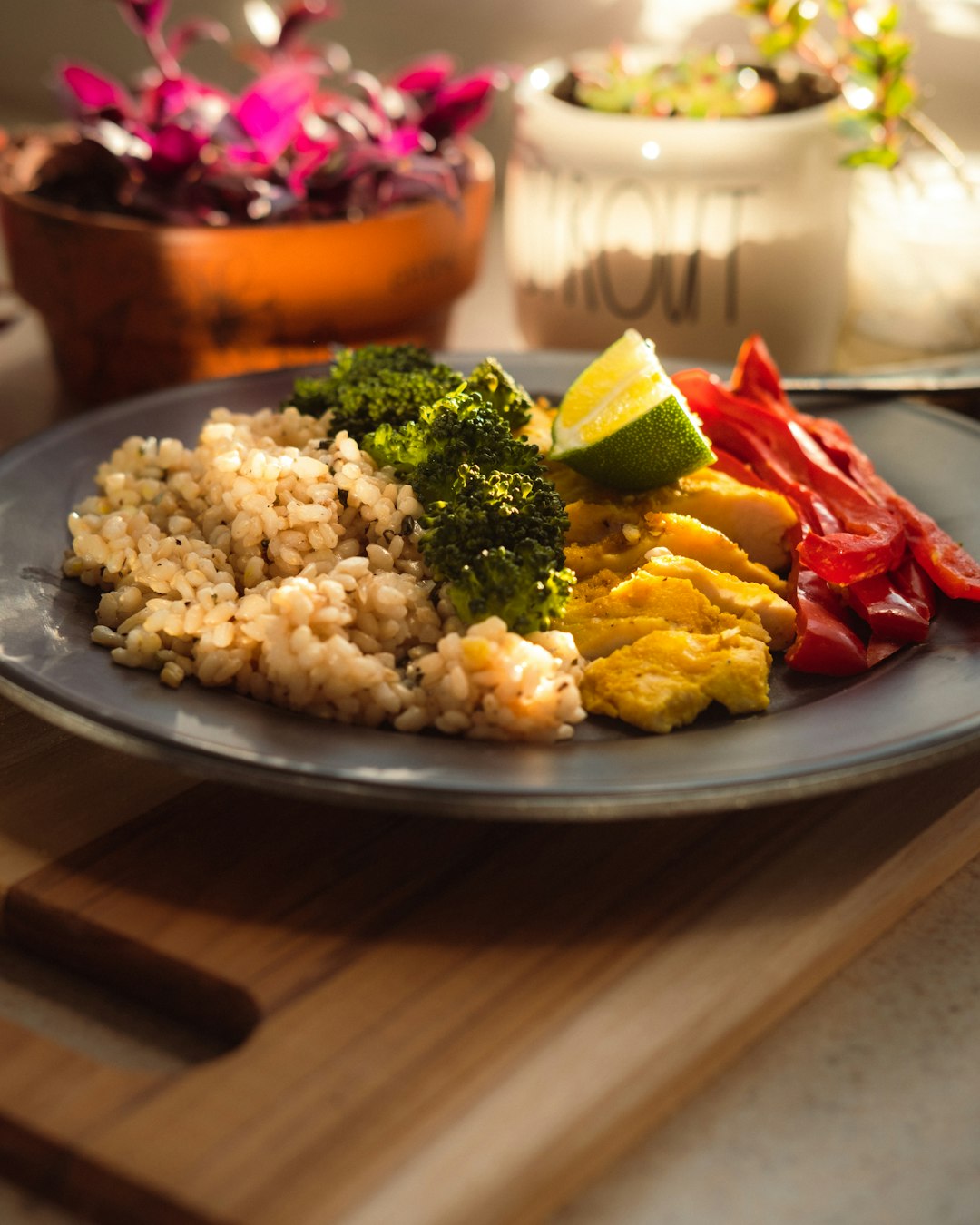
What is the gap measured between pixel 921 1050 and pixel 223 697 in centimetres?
73

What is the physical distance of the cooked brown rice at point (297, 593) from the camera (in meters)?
1.36

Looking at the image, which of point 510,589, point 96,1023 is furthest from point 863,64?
point 96,1023

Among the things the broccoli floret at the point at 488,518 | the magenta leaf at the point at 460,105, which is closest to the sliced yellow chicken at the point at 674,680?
the broccoli floret at the point at 488,518

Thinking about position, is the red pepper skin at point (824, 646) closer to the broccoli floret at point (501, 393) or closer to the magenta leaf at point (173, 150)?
the broccoli floret at point (501, 393)

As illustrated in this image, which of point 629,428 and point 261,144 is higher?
point 261,144

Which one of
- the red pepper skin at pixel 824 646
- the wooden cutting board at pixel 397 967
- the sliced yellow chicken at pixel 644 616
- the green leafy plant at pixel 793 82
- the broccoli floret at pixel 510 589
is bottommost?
the wooden cutting board at pixel 397 967

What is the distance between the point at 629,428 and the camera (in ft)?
5.36

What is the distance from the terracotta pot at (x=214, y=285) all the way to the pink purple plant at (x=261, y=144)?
0.06m

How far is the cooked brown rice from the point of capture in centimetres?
136

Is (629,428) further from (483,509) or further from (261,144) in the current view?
(261,144)

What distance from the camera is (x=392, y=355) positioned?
1.90 m

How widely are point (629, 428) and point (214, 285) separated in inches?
36.5

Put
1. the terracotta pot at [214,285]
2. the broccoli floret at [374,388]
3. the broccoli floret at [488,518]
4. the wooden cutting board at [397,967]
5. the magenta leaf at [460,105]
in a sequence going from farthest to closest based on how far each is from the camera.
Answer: the magenta leaf at [460,105] < the terracotta pot at [214,285] < the broccoli floret at [374,388] < the broccoli floret at [488,518] < the wooden cutting board at [397,967]

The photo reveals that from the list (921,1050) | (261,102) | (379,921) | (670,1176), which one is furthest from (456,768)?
(261,102)
